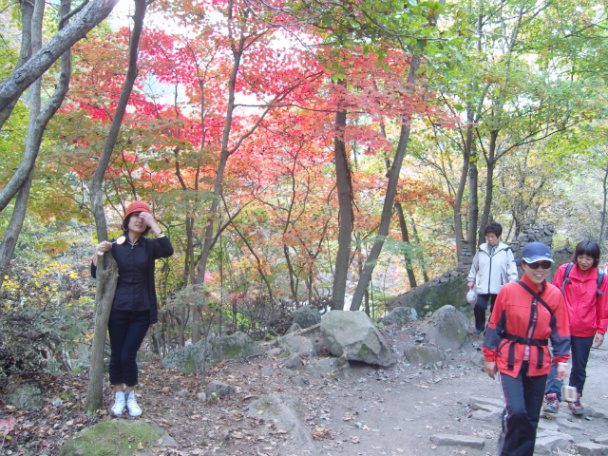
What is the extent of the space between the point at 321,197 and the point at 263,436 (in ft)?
29.1

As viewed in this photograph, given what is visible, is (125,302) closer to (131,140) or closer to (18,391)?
(18,391)

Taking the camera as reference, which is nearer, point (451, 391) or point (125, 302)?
point (125, 302)

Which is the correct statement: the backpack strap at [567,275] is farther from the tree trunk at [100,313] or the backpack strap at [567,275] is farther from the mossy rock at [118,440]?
the tree trunk at [100,313]

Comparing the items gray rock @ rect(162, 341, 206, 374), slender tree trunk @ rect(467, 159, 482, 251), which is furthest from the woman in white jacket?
slender tree trunk @ rect(467, 159, 482, 251)

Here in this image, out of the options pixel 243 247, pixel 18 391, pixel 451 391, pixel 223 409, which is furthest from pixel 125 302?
pixel 243 247

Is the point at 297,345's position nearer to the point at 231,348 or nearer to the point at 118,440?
the point at 231,348

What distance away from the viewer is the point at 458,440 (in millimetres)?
3938

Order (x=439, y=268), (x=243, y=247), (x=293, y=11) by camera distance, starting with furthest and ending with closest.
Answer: (x=439, y=268)
(x=243, y=247)
(x=293, y=11)

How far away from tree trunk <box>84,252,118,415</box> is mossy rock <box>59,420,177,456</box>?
0.35 metres

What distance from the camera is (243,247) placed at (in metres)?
12.3

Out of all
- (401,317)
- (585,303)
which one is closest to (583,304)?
(585,303)

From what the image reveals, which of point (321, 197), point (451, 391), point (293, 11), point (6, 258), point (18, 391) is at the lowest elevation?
point (451, 391)

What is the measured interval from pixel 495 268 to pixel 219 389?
12.8 ft

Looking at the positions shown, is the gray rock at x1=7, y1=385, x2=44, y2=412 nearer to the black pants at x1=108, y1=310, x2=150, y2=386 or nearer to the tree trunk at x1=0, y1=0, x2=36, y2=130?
the black pants at x1=108, y1=310, x2=150, y2=386
